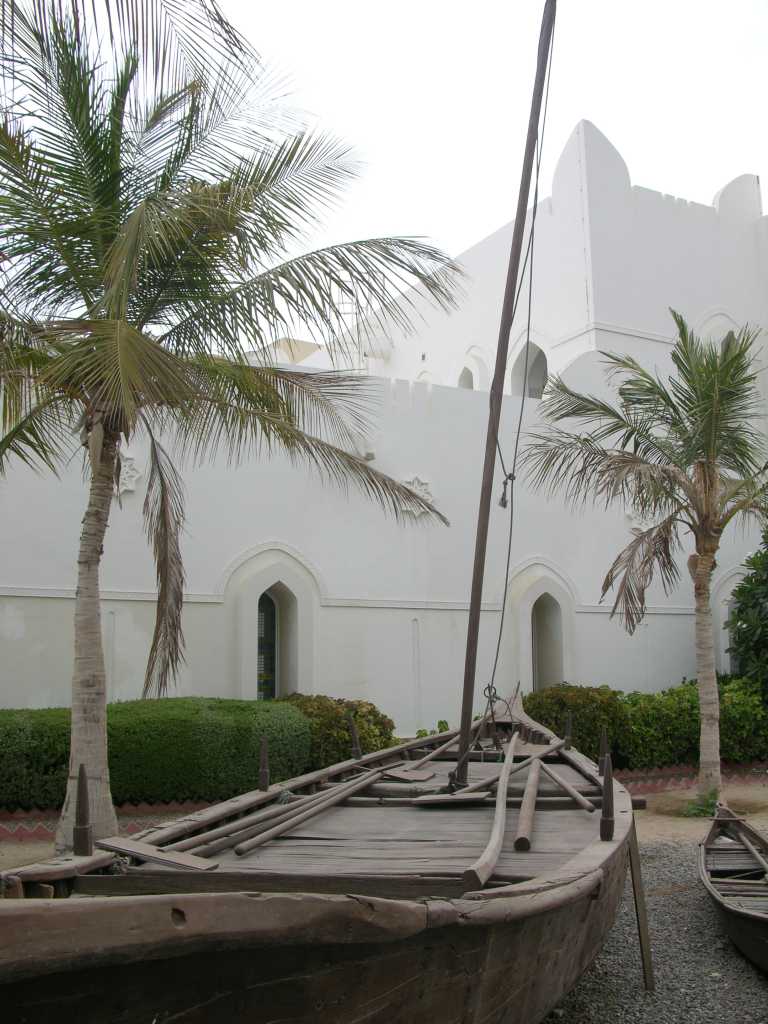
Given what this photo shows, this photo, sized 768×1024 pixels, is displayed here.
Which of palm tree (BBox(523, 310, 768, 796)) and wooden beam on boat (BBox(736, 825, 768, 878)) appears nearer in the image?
wooden beam on boat (BBox(736, 825, 768, 878))

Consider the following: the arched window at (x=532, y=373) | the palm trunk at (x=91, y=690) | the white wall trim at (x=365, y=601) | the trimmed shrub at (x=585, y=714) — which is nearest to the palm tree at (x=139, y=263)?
the palm trunk at (x=91, y=690)

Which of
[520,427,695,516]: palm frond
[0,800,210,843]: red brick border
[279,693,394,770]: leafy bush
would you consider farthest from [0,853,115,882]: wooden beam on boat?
[520,427,695,516]: palm frond

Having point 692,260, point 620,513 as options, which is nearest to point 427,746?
point 620,513

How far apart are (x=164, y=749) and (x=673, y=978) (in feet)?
20.1

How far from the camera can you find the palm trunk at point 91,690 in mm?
8305

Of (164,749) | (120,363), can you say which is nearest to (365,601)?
(164,749)

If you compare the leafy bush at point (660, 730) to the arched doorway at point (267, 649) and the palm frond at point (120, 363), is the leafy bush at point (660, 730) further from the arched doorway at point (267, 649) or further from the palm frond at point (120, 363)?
the palm frond at point (120, 363)

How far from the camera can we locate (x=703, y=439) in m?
11.8

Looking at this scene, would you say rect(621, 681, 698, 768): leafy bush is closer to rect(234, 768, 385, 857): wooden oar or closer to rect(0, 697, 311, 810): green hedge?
rect(0, 697, 311, 810): green hedge

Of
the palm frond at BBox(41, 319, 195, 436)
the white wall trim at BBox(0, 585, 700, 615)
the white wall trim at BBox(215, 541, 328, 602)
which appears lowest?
the white wall trim at BBox(0, 585, 700, 615)

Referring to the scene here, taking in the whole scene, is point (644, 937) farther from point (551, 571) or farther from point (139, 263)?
point (551, 571)

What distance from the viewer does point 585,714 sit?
1355 cm

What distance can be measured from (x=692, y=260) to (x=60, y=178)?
45.1ft

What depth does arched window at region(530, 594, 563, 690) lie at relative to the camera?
1554cm
